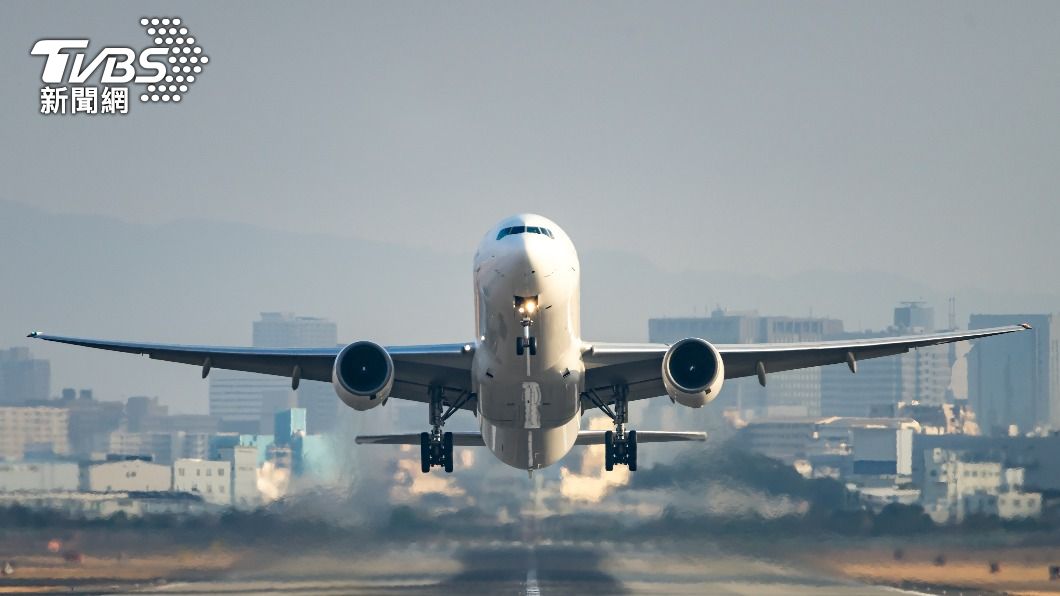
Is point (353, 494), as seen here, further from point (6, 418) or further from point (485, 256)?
point (6, 418)

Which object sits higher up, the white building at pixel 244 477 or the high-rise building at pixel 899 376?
the high-rise building at pixel 899 376

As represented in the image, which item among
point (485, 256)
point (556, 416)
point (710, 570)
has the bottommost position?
point (710, 570)

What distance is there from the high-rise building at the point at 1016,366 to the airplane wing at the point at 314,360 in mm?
61121

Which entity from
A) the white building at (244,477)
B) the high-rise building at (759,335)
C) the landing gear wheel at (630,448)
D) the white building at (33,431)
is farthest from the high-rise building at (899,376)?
the landing gear wheel at (630,448)

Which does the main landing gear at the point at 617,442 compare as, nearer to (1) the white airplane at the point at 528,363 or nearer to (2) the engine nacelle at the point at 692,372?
(1) the white airplane at the point at 528,363

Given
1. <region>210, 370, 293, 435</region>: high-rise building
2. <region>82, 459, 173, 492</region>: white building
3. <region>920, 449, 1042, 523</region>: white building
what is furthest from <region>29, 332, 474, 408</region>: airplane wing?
<region>210, 370, 293, 435</region>: high-rise building

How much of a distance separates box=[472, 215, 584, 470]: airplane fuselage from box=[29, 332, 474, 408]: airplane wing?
116 centimetres

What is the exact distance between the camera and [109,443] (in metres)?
63.2

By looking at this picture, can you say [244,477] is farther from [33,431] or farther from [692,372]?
[33,431]

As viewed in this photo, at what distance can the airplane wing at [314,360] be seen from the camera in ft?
114

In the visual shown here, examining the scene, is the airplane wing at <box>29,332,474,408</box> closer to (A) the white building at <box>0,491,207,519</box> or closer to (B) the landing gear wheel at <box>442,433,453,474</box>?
(B) the landing gear wheel at <box>442,433,453,474</box>

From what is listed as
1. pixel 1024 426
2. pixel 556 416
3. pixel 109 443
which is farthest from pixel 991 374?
pixel 556 416

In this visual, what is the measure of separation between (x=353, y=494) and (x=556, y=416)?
10.7m

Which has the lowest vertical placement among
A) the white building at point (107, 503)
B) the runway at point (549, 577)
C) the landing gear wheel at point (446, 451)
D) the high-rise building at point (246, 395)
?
the runway at point (549, 577)
